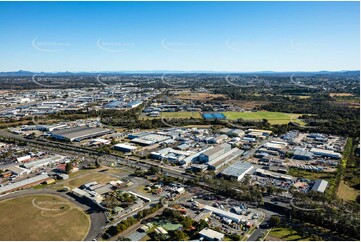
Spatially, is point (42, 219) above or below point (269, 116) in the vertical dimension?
below

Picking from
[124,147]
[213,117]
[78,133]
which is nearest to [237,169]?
[124,147]

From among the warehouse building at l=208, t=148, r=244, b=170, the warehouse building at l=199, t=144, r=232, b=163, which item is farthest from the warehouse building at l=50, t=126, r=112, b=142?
the warehouse building at l=208, t=148, r=244, b=170

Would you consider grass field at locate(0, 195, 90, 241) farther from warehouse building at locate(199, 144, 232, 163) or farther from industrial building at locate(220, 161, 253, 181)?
warehouse building at locate(199, 144, 232, 163)

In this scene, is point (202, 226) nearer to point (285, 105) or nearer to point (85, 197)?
point (85, 197)

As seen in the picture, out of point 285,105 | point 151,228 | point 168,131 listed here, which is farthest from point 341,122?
point 151,228

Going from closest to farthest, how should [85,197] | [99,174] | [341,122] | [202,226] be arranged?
[202,226]
[85,197]
[99,174]
[341,122]

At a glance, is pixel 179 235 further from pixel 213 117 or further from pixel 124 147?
pixel 213 117

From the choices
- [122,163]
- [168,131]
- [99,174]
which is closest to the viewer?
[99,174]

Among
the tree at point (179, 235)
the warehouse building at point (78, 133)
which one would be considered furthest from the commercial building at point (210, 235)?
the warehouse building at point (78, 133)
